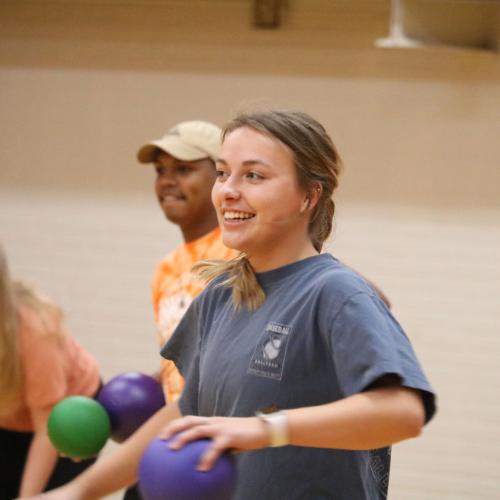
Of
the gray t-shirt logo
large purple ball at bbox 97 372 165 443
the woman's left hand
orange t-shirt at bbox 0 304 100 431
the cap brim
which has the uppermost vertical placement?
the cap brim

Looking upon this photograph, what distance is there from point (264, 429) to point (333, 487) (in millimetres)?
319

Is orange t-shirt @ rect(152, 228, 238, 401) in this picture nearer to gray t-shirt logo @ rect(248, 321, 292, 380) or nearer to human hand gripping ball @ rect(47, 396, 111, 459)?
human hand gripping ball @ rect(47, 396, 111, 459)

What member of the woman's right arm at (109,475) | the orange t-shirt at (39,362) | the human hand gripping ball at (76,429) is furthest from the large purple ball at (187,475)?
the orange t-shirt at (39,362)

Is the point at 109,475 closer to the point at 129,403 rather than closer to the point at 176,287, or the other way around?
the point at 129,403

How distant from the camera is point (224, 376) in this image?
158 centimetres

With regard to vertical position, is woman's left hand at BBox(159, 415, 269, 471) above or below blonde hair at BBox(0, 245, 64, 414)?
above

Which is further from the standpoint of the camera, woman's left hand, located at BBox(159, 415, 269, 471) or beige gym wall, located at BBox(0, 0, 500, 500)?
beige gym wall, located at BBox(0, 0, 500, 500)

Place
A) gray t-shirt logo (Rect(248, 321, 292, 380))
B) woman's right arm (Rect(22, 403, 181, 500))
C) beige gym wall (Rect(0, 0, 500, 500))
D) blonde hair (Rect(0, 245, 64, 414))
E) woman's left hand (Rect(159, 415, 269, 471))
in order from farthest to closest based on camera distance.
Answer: beige gym wall (Rect(0, 0, 500, 500))
blonde hair (Rect(0, 245, 64, 414))
woman's right arm (Rect(22, 403, 181, 500))
gray t-shirt logo (Rect(248, 321, 292, 380))
woman's left hand (Rect(159, 415, 269, 471))

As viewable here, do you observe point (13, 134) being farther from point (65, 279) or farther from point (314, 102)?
point (314, 102)

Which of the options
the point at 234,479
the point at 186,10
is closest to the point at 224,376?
the point at 234,479

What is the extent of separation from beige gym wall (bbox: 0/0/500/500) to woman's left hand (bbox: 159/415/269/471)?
3.48m

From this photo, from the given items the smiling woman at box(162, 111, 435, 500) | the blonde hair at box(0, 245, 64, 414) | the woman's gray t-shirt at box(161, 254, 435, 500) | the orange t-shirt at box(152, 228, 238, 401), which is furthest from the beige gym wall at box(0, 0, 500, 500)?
the woman's gray t-shirt at box(161, 254, 435, 500)

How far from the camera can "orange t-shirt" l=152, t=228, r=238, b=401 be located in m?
2.65

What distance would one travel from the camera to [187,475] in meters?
1.31
